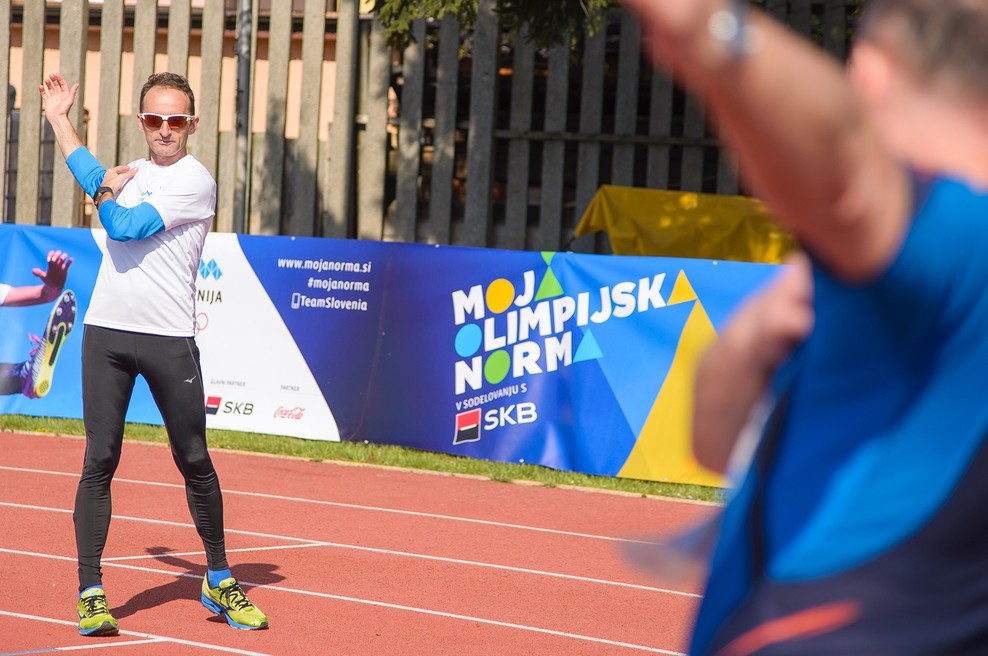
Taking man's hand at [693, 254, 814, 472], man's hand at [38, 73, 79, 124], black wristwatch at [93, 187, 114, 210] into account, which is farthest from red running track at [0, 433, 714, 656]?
man's hand at [693, 254, 814, 472]

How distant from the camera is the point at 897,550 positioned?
1345 millimetres

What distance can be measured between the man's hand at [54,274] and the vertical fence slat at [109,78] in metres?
6.04

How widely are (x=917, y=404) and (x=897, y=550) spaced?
158 millimetres

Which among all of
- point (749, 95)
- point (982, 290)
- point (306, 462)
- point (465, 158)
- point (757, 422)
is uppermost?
point (465, 158)

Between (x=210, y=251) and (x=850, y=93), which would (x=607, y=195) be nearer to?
(x=210, y=251)

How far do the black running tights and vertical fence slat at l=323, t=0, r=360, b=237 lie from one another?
12648 millimetres

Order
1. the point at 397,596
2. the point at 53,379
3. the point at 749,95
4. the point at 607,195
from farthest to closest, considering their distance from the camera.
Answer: the point at 607,195, the point at 53,379, the point at 397,596, the point at 749,95

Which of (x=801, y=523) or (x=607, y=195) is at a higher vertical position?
(x=607, y=195)

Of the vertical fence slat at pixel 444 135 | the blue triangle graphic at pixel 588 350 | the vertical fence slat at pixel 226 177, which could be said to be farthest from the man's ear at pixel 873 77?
the vertical fence slat at pixel 226 177

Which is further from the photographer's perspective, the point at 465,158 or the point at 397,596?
the point at 465,158

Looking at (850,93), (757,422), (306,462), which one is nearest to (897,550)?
(757,422)

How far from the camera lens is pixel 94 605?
5414 millimetres

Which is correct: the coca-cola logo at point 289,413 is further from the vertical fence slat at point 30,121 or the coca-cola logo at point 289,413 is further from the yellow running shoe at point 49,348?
the vertical fence slat at point 30,121

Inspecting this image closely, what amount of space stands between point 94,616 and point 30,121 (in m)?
15.4
